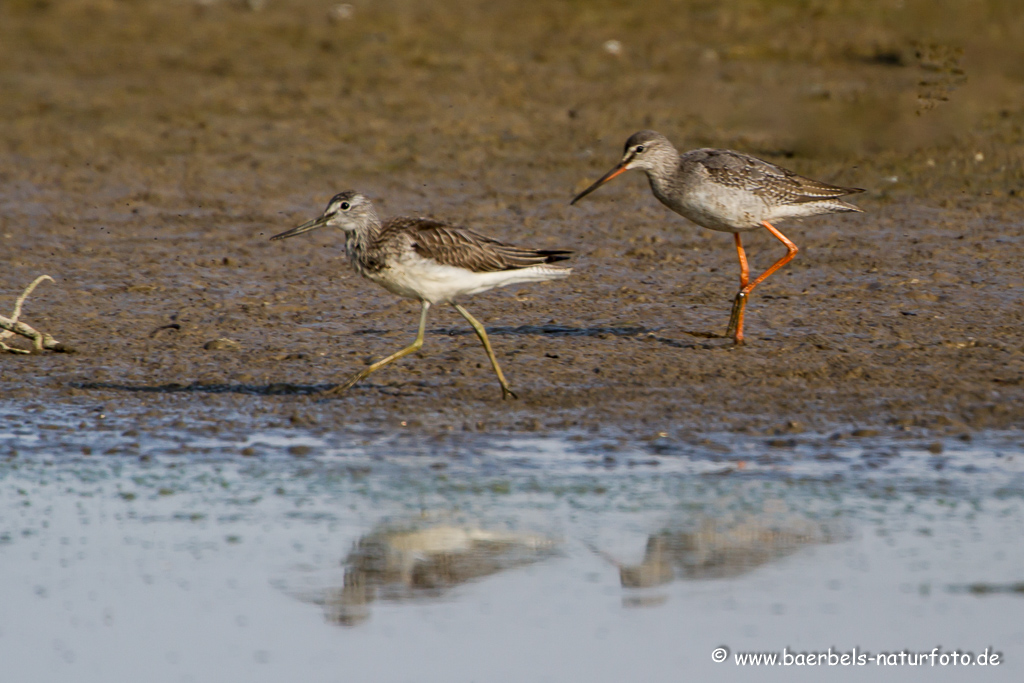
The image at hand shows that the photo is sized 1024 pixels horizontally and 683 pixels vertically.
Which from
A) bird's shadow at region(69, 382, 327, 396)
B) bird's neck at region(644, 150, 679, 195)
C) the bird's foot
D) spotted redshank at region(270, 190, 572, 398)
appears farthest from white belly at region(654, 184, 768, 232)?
bird's shadow at region(69, 382, 327, 396)

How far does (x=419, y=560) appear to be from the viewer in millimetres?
5297

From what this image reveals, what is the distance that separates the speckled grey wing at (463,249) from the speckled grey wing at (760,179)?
1641mm

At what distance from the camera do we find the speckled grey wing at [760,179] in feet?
29.4

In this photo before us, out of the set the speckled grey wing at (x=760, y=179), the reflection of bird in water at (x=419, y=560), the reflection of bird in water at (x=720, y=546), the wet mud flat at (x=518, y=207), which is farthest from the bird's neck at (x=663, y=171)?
the reflection of bird in water at (x=419, y=560)

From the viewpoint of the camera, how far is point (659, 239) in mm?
11289

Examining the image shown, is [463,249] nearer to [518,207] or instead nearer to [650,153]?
[650,153]

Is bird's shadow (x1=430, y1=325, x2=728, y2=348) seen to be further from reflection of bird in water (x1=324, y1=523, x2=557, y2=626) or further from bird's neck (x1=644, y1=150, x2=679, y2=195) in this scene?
reflection of bird in water (x1=324, y1=523, x2=557, y2=626)

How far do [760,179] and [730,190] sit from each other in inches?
9.2

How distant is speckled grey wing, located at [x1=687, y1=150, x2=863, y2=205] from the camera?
8.95m

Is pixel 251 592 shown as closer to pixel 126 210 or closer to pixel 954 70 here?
pixel 126 210

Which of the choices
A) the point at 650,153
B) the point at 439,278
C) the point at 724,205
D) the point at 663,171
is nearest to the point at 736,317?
the point at 724,205

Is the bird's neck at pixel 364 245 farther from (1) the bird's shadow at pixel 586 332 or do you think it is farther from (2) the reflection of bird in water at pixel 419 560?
(2) the reflection of bird in water at pixel 419 560

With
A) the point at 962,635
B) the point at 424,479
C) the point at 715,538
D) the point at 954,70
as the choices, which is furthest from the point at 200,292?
the point at 954,70

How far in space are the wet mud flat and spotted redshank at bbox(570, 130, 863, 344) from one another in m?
0.65
